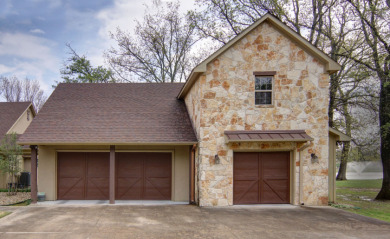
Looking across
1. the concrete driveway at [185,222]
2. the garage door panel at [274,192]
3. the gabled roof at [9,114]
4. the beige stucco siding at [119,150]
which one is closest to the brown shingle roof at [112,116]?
the beige stucco siding at [119,150]

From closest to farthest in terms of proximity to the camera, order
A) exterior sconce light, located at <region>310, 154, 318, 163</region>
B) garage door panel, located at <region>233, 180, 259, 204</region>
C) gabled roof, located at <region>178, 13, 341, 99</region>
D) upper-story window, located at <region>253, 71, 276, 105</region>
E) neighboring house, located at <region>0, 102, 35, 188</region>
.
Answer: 1. gabled roof, located at <region>178, 13, 341, 99</region>
2. exterior sconce light, located at <region>310, 154, 318, 163</region>
3. garage door panel, located at <region>233, 180, 259, 204</region>
4. upper-story window, located at <region>253, 71, 276, 105</region>
5. neighboring house, located at <region>0, 102, 35, 188</region>

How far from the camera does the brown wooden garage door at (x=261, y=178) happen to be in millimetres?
11617

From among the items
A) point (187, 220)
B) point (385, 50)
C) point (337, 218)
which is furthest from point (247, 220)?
point (385, 50)

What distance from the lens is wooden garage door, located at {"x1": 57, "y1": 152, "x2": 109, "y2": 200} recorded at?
1313 cm

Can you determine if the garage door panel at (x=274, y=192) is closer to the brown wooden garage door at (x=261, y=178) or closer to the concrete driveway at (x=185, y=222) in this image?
the brown wooden garage door at (x=261, y=178)

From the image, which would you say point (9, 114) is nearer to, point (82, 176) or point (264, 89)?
point (82, 176)

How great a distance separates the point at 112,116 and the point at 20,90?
116 ft

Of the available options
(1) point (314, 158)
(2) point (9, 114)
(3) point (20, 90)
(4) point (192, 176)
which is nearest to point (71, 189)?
(4) point (192, 176)

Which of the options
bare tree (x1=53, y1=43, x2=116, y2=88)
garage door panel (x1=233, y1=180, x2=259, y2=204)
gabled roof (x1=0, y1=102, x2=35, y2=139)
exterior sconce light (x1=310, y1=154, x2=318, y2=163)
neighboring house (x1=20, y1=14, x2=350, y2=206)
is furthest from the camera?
bare tree (x1=53, y1=43, x2=116, y2=88)

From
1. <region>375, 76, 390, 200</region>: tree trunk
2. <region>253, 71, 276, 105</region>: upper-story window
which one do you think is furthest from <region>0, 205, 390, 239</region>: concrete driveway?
<region>375, 76, 390, 200</region>: tree trunk

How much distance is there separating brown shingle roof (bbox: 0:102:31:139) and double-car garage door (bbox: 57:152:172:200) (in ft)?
26.3

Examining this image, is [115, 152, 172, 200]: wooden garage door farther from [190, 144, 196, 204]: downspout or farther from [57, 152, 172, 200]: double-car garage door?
[190, 144, 196, 204]: downspout

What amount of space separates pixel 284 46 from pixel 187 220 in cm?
728

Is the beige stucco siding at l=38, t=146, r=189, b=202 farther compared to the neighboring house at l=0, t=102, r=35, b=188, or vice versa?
the neighboring house at l=0, t=102, r=35, b=188
